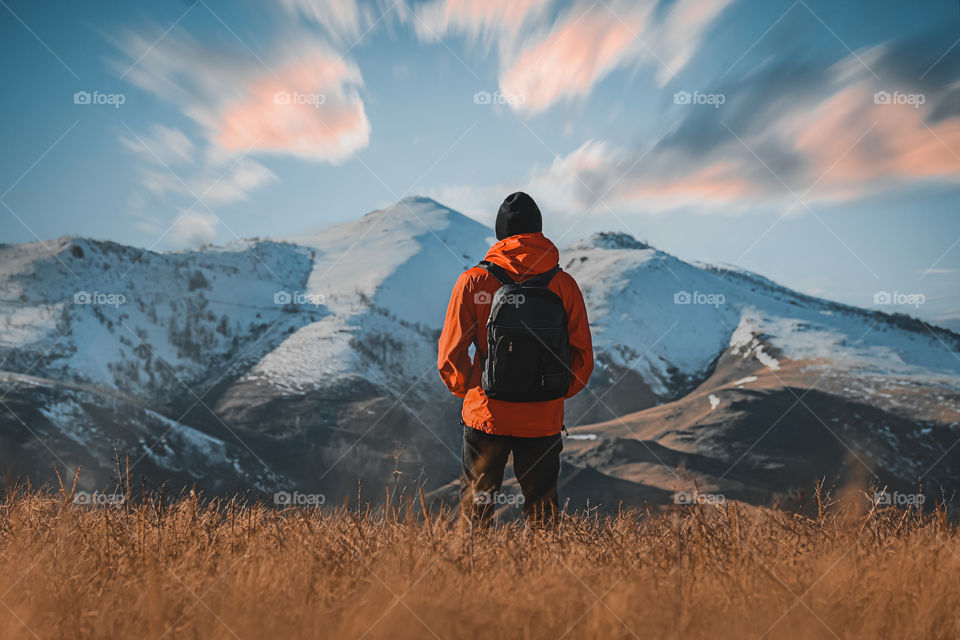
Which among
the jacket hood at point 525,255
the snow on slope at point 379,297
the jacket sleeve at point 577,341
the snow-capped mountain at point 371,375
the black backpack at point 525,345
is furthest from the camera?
the snow on slope at point 379,297

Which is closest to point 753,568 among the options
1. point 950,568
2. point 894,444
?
point 950,568

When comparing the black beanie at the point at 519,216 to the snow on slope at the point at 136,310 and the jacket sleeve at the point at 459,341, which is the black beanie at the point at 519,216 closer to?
the jacket sleeve at the point at 459,341

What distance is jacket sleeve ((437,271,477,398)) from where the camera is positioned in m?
3.97

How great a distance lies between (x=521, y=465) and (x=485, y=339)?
3.13ft

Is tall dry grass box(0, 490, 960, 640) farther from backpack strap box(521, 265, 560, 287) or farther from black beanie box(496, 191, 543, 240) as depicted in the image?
black beanie box(496, 191, 543, 240)

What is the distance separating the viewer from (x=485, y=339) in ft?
13.2

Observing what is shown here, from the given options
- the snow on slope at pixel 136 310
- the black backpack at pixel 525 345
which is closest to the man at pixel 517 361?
the black backpack at pixel 525 345

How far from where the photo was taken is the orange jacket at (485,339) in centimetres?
392

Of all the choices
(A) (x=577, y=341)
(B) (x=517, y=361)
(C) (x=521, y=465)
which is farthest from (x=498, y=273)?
(C) (x=521, y=465)

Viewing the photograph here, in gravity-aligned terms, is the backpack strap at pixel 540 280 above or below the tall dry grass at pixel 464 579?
above

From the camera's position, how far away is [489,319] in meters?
3.88

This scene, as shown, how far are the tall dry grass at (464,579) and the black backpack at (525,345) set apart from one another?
95cm

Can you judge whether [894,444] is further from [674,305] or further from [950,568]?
[950,568]

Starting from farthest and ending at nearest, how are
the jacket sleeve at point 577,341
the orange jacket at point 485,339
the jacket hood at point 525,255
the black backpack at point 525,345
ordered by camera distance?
1. the jacket sleeve at point 577,341
2. the jacket hood at point 525,255
3. the orange jacket at point 485,339
4. the black backpack at point 525,345
